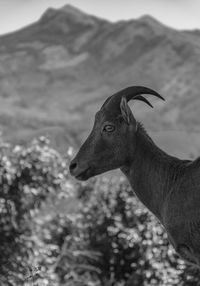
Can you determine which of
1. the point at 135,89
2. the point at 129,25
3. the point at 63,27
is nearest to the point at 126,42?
the point at 129,25

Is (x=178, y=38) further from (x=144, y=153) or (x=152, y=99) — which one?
(x=144, y=153)

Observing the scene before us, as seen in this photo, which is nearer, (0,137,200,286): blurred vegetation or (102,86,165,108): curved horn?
(102,86,165,108): curved horn

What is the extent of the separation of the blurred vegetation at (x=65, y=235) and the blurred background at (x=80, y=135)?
0.03 m

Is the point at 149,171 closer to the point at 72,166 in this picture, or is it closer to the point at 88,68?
the point at 72,166

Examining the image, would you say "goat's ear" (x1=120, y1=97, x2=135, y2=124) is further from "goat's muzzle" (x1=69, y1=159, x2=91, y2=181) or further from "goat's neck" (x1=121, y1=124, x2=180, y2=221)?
"goat's muzzle" (x1=69, y1=159, x2=91, y2=181)

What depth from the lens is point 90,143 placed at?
9.24m

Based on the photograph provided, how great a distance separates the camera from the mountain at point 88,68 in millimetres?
116312

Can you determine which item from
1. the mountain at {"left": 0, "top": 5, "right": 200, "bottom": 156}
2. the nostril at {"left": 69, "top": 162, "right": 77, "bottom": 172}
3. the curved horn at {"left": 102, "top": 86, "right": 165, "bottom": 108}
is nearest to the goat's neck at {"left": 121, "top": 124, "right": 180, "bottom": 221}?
the curved horn at {"left": 102, "top": 86, "right": 165, "bottom": 108}

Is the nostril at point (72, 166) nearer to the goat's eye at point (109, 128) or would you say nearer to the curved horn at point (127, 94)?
the goat's eye at point (109, 128)

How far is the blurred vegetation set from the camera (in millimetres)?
17875

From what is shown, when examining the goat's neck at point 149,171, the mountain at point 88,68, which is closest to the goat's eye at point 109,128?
the goat's neck at point 149,171

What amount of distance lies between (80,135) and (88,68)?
42.0m

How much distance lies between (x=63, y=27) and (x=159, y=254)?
132 meters

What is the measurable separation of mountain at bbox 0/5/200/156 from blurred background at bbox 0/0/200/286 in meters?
0.18
